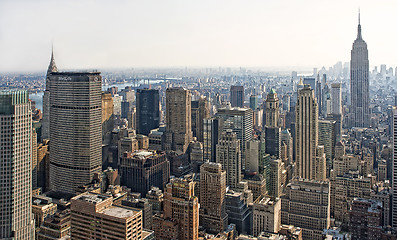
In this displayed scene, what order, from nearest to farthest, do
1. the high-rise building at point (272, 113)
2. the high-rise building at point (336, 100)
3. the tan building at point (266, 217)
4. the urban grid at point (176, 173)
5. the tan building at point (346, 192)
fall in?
the urban grid at point (176, 173) < the tan building at point (266, 217) < the tan building at point (346, 192) < the high-rise building at point (272, 113) < the high-rise building at point (336, 100)

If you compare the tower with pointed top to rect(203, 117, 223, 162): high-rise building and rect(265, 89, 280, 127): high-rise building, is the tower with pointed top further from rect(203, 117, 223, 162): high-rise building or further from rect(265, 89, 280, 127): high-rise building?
rect(265, 89, 280, 127): high-rise building

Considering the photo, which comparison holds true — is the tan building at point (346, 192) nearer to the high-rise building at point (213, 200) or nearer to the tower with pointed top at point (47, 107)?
the high-rise building at point (213, 200)

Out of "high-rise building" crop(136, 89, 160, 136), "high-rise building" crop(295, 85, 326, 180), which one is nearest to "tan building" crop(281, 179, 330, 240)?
"high-rise building" crop(295, 85, 326, 180)

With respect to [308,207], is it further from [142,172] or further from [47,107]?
[47,107]

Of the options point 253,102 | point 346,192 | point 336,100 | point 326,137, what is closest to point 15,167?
point 346,192

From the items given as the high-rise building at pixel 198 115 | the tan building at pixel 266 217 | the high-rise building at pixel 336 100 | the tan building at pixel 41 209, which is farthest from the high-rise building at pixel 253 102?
the tan building at pixel 41 209

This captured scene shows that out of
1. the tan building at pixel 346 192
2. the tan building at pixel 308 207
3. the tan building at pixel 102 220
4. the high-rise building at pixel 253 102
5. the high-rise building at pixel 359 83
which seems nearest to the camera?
the tan building at pixel 102 220

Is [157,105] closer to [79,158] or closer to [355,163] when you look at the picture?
[79,158]

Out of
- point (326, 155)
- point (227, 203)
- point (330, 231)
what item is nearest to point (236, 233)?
point (227, 203)
